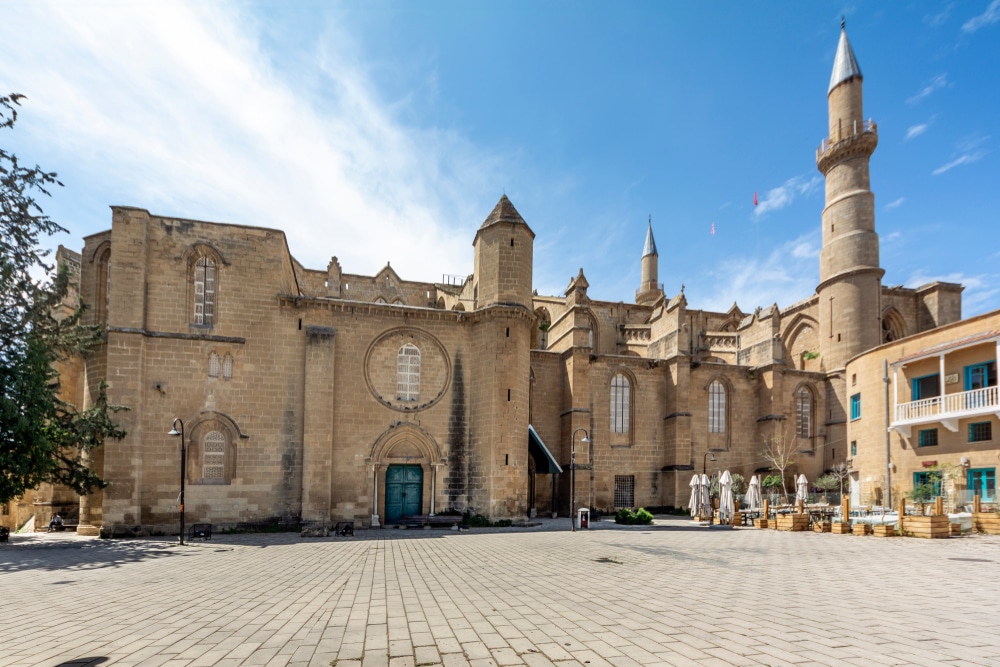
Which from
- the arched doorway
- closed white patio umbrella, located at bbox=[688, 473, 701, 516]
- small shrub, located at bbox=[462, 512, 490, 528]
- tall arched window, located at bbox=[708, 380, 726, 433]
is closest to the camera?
small shrub, located at bbox=[462, 512, 490, 528]

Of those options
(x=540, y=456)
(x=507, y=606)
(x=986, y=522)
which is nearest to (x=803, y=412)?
(x=986, y=522)

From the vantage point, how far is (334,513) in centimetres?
2267

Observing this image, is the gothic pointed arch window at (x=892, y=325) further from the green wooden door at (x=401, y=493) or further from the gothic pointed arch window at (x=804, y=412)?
the green wooden door at (x=401, y=493)

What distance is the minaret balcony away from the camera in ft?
113

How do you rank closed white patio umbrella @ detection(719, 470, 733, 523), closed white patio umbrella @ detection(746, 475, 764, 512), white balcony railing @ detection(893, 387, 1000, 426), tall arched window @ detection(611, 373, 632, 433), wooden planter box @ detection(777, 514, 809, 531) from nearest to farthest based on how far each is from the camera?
white balcony railing @ detection(893, 387, 1000, 426), wooden planter box @ detection(777, 514, 809, 531), closed white patio umbrella @ detection(719, 470, 733, 523), closed white patio umbrella @ detection(746, 475, 764, 512), tall arched window @ detection(611, 373, 632, 433)

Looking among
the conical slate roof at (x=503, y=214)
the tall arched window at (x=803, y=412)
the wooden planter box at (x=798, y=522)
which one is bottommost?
the wooden planter box at (x=798, y=522)

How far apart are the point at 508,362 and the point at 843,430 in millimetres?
22115

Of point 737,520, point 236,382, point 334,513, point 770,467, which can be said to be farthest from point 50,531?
point 770,467

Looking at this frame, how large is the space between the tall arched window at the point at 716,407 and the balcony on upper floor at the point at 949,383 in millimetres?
9044

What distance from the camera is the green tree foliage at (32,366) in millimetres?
17594

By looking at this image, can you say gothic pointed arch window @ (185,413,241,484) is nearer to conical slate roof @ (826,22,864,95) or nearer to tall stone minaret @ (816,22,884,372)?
tall stone minaret @ (816,22,884,372)

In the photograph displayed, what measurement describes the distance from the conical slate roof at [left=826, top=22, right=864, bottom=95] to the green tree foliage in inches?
1649

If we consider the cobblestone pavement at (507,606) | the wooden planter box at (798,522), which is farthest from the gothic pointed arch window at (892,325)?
the cobblestone pavement at (507,606)

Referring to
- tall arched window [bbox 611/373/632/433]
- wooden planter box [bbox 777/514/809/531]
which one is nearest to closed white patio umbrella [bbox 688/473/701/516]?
wooden planter box [bbox 777/514/809/531]
